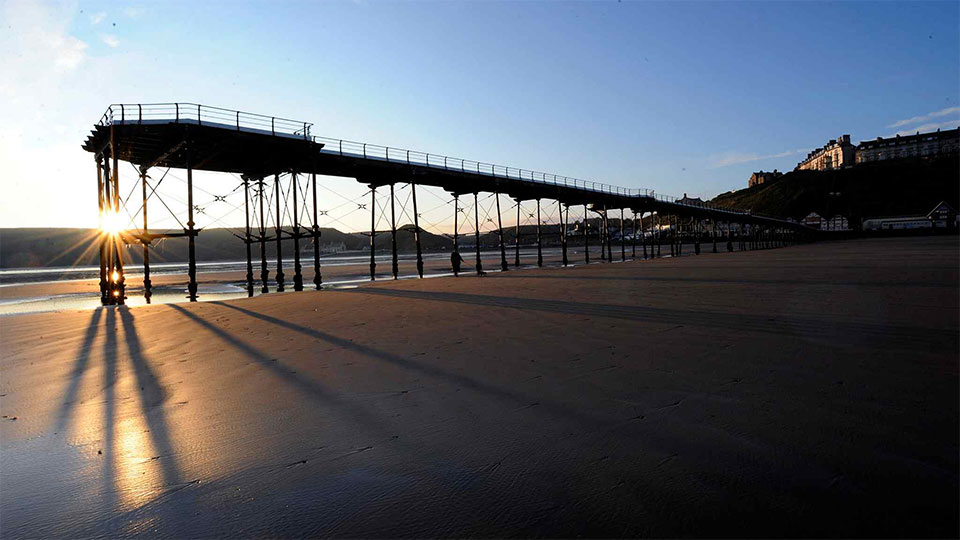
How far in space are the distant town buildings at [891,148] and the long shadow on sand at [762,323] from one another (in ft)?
613

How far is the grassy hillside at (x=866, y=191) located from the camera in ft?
389

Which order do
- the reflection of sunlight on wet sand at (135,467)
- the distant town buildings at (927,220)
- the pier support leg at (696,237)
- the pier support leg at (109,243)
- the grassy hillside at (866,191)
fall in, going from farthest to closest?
the grassy hillside at (866,191)
the distant town buildings at (927,220)
the pier support leg at (696,237)
the pier support leg at (109,243)
the reflection of sunlight on wet sand at (135,467)

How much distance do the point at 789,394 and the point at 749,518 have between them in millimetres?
2548

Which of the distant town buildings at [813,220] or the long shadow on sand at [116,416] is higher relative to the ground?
the distant town buildings at [813,220]

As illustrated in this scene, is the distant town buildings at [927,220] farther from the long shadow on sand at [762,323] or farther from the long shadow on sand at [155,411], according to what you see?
the long shadow on sand at [155,411]

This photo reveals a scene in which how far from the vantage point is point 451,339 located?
8.12 m

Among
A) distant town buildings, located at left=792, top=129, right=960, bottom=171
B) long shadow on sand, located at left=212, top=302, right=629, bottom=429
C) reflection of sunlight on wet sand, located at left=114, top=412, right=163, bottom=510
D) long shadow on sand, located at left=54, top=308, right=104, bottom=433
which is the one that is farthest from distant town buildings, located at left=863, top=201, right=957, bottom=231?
reflection of sunlight on wet sand, located at left=114, top=412, right=163, bottom=510

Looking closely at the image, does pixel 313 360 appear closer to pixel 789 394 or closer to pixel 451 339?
pixel 451 339

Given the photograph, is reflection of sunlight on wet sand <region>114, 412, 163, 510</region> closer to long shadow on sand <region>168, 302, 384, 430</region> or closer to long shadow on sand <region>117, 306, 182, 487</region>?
long shadow on sand <region>117, 306, 182, 487</region>

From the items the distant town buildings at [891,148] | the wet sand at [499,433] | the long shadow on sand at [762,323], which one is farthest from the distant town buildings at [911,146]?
the wet sand at [499,433]

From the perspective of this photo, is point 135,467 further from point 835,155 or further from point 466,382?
point 835,155

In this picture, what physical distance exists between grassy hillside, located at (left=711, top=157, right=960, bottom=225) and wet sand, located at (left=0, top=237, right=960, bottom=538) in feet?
491

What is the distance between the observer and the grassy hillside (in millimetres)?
118625

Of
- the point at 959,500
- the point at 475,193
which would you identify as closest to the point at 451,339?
the point at 959,500
